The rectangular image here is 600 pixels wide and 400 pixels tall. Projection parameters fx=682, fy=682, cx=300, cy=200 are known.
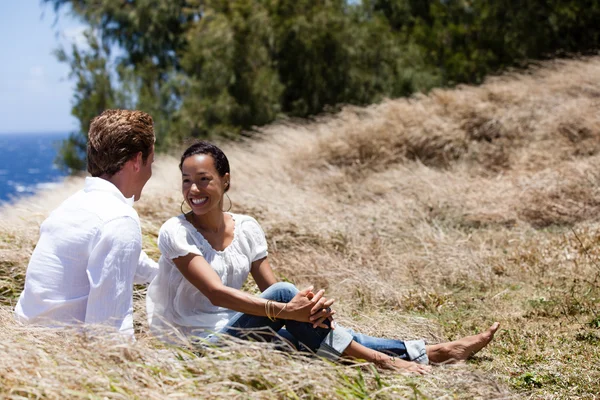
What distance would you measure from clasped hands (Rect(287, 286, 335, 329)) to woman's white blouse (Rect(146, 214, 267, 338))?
398 millimetres

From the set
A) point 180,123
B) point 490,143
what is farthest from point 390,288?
point 180,123

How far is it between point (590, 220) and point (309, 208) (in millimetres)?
2579

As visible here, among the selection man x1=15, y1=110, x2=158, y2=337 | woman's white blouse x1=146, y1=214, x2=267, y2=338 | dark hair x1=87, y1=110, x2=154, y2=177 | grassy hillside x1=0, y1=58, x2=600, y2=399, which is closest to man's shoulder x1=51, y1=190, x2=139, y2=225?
man x1=15, y1=110, x2=158, y2=337

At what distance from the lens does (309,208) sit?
6.77 m

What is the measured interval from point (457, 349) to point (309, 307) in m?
0.93

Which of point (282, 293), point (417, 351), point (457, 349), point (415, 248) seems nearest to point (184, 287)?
point (282, 293)

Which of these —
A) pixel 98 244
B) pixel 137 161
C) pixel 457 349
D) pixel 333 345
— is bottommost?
pixel 457 349

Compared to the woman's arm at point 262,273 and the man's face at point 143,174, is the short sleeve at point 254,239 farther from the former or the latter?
the man's face at point 143,174

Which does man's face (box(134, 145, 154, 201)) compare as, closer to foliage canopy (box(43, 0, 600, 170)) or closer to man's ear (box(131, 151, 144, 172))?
man's ear (box(131, 151, 144, 172))

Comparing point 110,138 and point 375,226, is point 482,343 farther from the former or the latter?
point 375,226

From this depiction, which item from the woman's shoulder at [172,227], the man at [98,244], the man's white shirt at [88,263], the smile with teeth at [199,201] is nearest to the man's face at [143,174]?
the man at [98,244]

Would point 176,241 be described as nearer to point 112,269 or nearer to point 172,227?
point 172,227

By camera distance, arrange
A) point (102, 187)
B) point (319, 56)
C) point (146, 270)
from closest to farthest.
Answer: point (102, 187), point (146, 270), point (319, 56)

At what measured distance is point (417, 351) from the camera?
3.30 m
